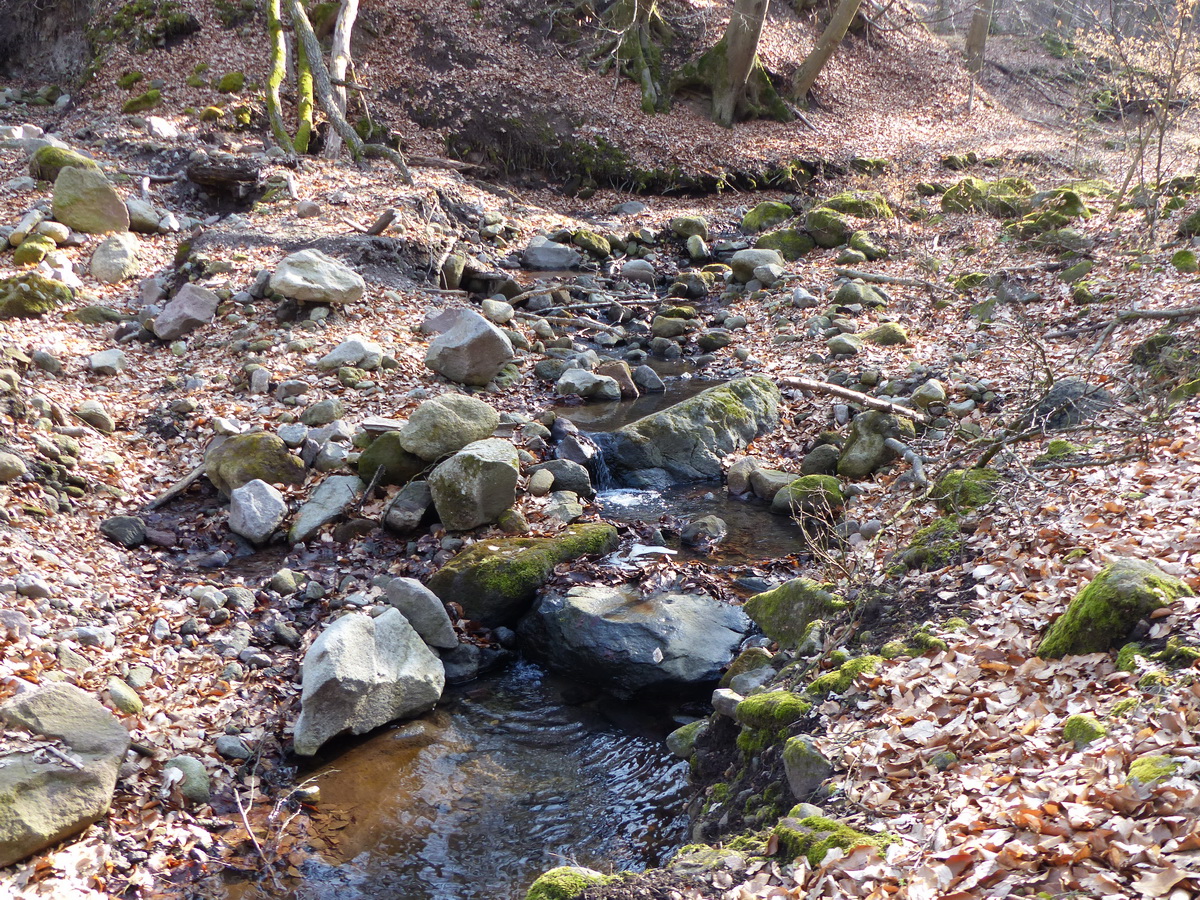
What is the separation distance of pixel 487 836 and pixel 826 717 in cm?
199

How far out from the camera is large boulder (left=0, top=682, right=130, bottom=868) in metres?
3.87

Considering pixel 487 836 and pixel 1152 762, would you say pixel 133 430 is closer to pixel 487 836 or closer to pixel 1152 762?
pixel 487 836

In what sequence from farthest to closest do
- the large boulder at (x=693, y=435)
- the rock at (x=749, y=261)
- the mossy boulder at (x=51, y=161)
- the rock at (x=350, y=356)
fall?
the rock at (x=749, y=261) → the mossy boulder at (x=51, y=161) → the rock at (x=350, y=356) → the large boulder at (x=693, y=435)

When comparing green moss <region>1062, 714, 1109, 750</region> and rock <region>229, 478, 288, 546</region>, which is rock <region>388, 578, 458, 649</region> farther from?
green moss <region>1062, 714, 1109, 750</region>

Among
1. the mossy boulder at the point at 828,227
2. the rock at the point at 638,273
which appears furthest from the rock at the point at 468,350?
the mossy boulder at the point at 828,227

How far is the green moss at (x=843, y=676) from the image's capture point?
439cm

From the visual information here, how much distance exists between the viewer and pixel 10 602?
5.20 metres

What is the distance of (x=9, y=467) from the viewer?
250 inches

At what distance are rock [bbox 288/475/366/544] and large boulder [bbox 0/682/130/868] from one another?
2590 mm

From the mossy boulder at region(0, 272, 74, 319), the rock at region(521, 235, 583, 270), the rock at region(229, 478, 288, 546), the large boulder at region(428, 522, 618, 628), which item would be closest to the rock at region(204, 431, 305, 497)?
the rock at region(229, 478, 288, 546)

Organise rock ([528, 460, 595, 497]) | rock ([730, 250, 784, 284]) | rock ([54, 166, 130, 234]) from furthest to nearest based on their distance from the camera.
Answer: rock ([730, 250, 784, 284]) → rock ([54, 166, 130, 234]) → rock ([528, 460, 595, 497])

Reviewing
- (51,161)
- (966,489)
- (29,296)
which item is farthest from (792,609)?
(51,161)

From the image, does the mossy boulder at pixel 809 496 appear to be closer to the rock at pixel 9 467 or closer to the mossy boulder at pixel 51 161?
the rock at pixel 9 467

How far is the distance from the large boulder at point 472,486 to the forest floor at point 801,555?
14.2 inches
